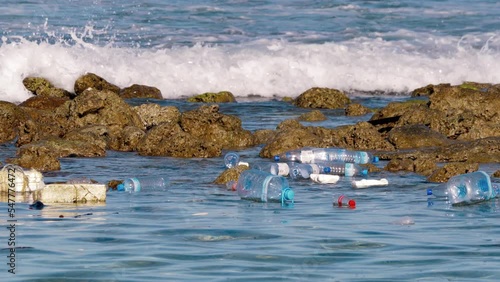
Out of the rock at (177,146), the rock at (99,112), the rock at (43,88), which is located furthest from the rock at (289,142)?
the rock at (43,88)

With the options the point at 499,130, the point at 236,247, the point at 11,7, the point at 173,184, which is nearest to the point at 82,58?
the point at 11,7

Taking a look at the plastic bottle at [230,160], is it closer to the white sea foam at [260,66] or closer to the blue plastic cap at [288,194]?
the blue plastic cap at [288,194]

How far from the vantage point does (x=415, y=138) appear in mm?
15695

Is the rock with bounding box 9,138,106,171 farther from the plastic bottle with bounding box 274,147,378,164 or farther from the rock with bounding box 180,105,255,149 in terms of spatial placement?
the plastic bottle with bounding box 274,147,378,164

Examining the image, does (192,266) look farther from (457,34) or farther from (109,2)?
(109,2)

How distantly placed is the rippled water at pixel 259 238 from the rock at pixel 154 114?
5302 mm

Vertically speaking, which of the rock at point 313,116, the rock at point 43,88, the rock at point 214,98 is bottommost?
the rock at point 313,116

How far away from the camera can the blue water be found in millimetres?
7961

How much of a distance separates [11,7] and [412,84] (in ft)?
40.8

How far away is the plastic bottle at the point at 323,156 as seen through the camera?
47.8 feet

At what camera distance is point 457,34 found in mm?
33281

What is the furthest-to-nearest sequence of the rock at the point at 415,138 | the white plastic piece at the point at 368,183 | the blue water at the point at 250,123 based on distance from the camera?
the rock at the point at 415,138, the white plastic piece at the point at 368,183, the blue water at the point at 250,123

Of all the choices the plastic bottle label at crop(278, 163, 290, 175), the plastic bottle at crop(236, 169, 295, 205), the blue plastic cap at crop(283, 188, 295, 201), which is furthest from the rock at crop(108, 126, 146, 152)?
the blue plastic cap at crop(283, 188, 295, 201)

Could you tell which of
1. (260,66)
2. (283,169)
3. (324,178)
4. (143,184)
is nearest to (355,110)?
(283,169)
